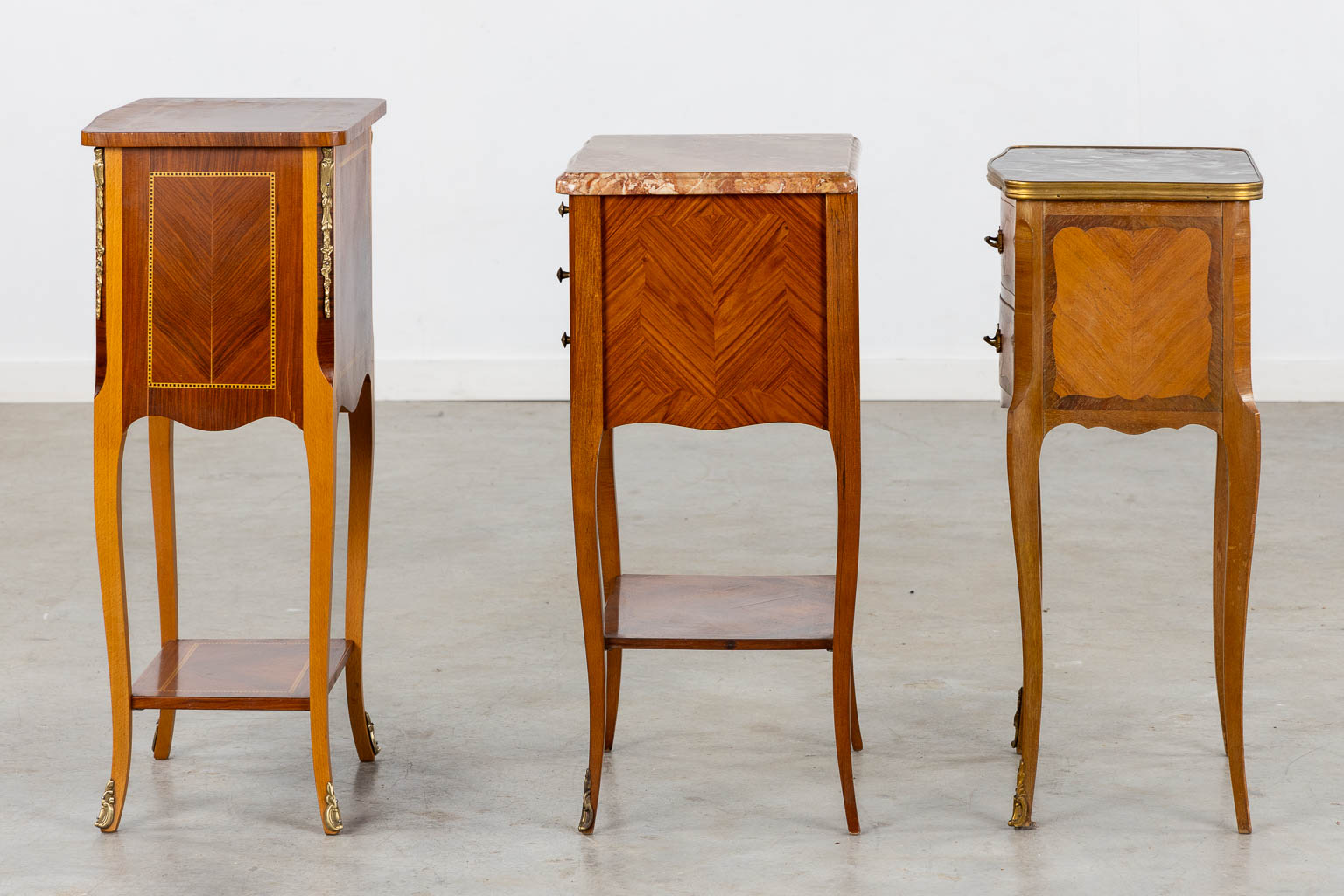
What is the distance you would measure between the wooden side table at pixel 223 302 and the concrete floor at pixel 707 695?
240mm

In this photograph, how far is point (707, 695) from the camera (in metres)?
3.62

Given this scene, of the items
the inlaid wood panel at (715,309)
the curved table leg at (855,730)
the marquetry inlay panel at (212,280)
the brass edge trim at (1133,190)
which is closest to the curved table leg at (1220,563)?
the brass edge trim at (1133,190)

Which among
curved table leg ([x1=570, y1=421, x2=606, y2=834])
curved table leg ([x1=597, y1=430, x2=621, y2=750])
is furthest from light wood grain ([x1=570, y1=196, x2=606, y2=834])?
curved table leg ([x1=597, y1=430, x2=621, y2=750])

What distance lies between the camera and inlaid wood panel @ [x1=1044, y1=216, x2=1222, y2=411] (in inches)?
108

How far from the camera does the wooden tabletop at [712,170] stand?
2.69 meters

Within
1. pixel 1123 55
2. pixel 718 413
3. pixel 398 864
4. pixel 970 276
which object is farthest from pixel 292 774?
pixel 1123 55

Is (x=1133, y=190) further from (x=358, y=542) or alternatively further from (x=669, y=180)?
(x=358, y=542)

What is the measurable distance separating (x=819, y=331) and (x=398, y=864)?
1196 millimetres

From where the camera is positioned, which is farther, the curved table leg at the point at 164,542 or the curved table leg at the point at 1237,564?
the curved table leg at the point at 164,542

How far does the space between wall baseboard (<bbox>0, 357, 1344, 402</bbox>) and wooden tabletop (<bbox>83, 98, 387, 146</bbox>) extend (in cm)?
366

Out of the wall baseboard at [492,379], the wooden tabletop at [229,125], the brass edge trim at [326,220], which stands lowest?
the wall baseboard at [492,379]

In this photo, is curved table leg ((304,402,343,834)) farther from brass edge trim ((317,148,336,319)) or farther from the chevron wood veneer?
the chevron wood veneer

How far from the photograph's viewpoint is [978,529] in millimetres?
4852

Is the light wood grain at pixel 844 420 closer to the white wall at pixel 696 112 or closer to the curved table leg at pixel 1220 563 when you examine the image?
the curved table leg at pixel 1220 563
